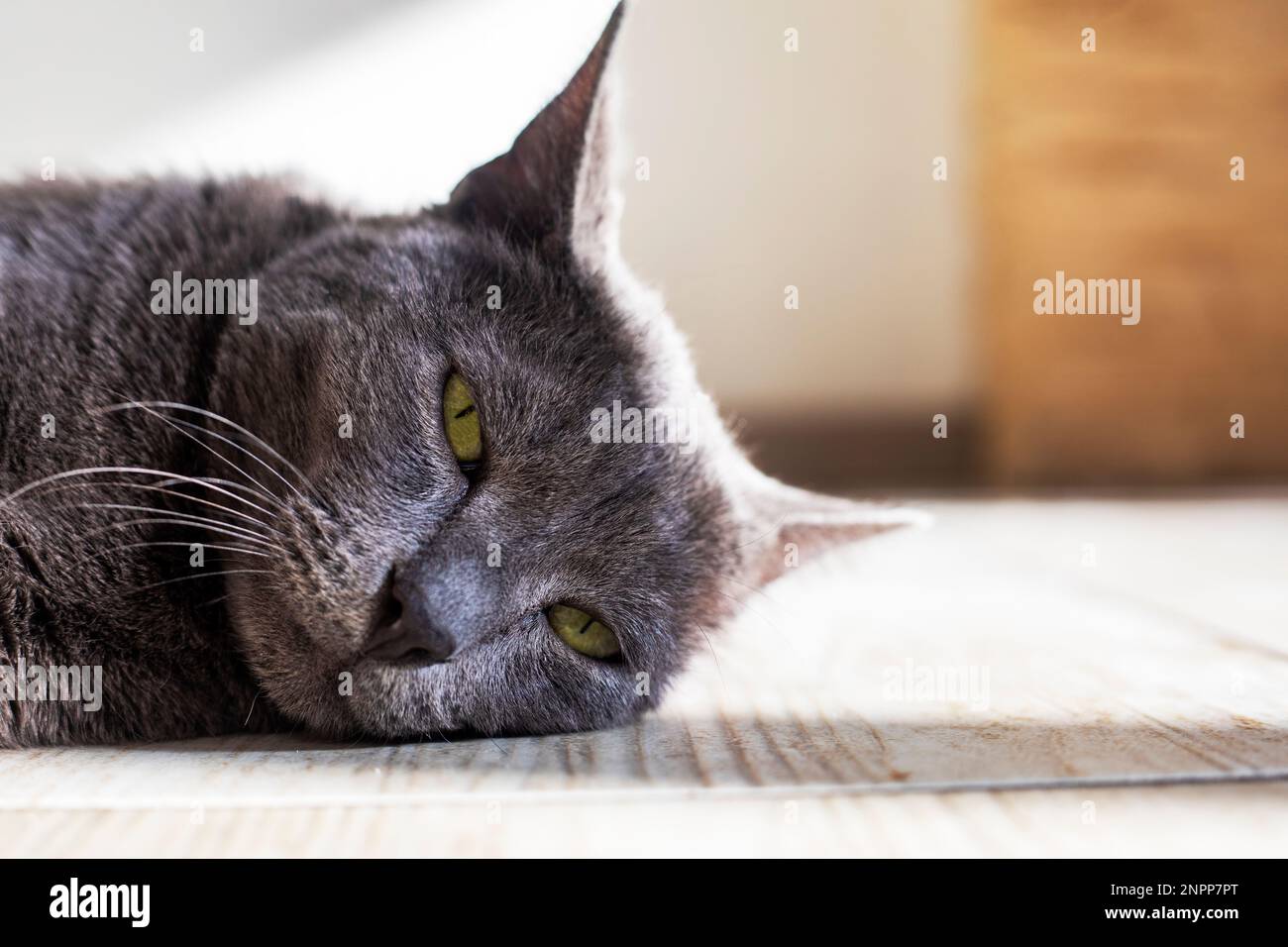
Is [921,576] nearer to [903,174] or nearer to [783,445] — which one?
[783,445]

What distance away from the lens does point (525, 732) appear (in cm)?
110

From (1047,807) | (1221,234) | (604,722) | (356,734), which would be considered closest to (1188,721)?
(1047,807)

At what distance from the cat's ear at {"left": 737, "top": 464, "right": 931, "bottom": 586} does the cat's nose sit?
1.60 ft

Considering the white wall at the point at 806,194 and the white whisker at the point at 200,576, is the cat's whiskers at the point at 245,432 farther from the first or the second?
the white wall at the point at 806,194

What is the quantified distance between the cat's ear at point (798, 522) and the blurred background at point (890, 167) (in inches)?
63.0

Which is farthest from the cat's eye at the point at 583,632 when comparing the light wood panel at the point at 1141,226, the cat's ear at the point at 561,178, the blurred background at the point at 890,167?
the light wood panel at the point at 1141,226

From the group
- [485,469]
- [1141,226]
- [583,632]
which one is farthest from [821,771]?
[1141,226]

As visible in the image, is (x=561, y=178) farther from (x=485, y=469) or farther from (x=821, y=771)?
(x=821, y=771)

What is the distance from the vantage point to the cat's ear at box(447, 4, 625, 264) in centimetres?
116

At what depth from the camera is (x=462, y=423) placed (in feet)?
3.59

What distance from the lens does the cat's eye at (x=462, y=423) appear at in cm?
108

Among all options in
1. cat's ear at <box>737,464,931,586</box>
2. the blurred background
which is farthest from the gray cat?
the blurred background

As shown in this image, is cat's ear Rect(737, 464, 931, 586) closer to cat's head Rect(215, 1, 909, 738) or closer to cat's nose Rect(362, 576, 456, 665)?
cat's head Rect(215, 1, 909, 738)

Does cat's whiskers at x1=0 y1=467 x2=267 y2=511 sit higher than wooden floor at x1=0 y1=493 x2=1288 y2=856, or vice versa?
cat's whiskers at x1=0 y1=467 x2=267 y2=511
